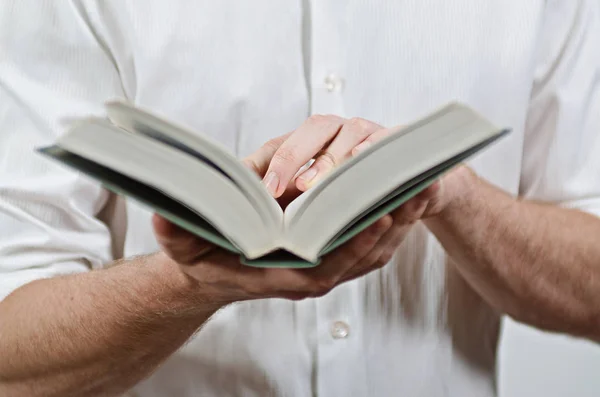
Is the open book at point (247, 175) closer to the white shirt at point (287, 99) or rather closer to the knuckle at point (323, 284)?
the knuckle at point (323, 284)

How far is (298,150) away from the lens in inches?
22.4

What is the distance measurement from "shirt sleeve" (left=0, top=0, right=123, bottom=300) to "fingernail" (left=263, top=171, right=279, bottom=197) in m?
0.36

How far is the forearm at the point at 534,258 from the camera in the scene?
0.73 meters

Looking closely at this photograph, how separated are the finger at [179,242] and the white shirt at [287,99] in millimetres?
325

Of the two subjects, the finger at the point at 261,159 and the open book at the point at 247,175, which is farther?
the finger at the point at 261,159

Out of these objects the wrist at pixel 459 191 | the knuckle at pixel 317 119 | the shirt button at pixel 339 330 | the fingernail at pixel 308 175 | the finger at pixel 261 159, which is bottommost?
the shirt button at pixel 339 330

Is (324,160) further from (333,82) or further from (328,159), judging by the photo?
(333,82)

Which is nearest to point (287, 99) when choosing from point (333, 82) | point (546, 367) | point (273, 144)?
point (333, 82)

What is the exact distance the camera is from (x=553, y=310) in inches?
31.1

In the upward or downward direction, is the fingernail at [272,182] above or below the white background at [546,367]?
above

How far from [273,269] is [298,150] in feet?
0.39

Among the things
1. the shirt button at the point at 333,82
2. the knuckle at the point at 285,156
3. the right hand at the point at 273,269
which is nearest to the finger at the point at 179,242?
the right hand at the point at 273,269

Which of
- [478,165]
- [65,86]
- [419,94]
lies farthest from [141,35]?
[478,165]

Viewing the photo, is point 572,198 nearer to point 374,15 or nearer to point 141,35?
point 374,15
